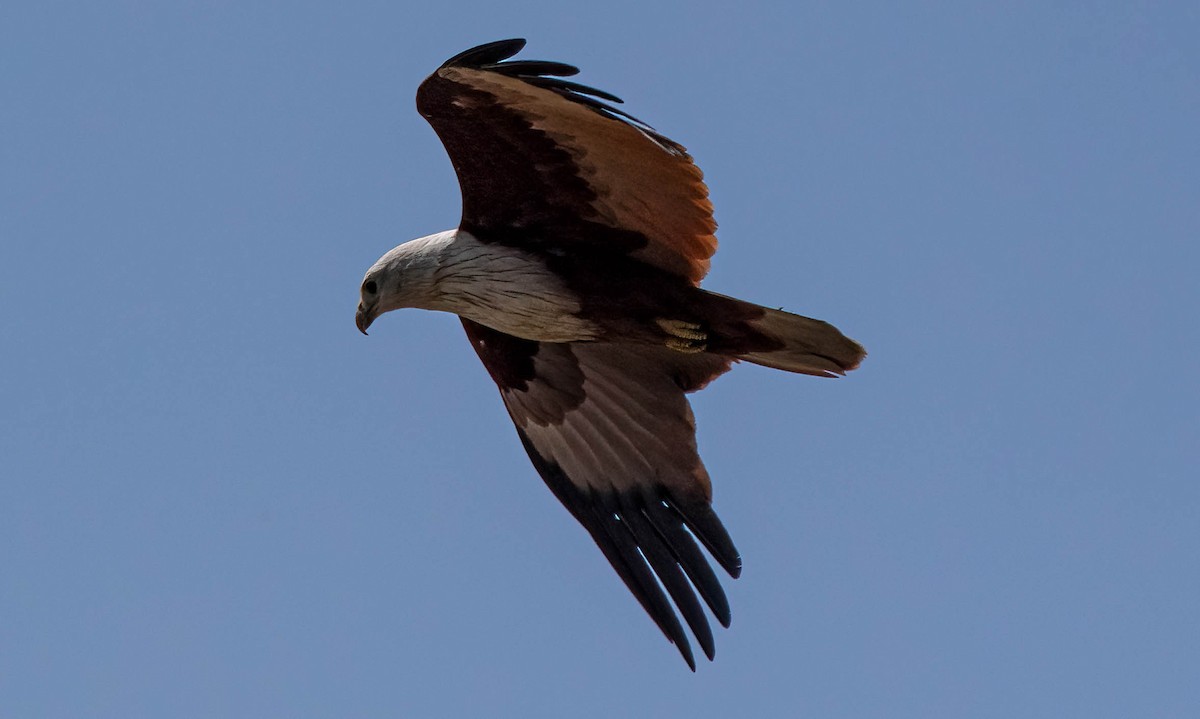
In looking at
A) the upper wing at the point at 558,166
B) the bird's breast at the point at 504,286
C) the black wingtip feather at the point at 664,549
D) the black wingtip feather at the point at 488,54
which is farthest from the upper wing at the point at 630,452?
the black wingtip feather at the point at 488,54

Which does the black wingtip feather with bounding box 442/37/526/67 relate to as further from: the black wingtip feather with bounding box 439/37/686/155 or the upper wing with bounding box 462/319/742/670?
the upper wing with bounding box 462/319/742/670

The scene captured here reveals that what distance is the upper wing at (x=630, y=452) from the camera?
33.3ft

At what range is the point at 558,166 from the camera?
941 cm

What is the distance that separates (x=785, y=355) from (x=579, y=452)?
1622 mm

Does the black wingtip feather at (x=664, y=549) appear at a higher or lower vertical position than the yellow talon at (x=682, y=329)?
lower

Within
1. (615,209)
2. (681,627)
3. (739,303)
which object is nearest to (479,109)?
(615,209)

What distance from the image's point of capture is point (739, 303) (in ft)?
31.3

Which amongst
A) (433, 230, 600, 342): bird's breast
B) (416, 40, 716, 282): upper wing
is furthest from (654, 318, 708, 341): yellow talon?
(433, 230, 600, 342): bird's breast

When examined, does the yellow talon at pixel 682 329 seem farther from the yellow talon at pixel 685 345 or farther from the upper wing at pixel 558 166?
the upper wing at pixel 558 166

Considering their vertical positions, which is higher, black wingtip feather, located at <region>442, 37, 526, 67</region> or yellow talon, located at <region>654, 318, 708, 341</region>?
black wingtip feather, located at <region>442, 37, 526, 67</region>

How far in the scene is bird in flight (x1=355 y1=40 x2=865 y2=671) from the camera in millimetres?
9117

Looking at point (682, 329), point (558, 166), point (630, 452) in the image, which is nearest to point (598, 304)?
point (682, 329)

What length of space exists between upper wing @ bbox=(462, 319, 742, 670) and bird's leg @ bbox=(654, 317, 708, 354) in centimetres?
58

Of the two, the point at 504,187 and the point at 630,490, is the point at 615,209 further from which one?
the point at 630,490
